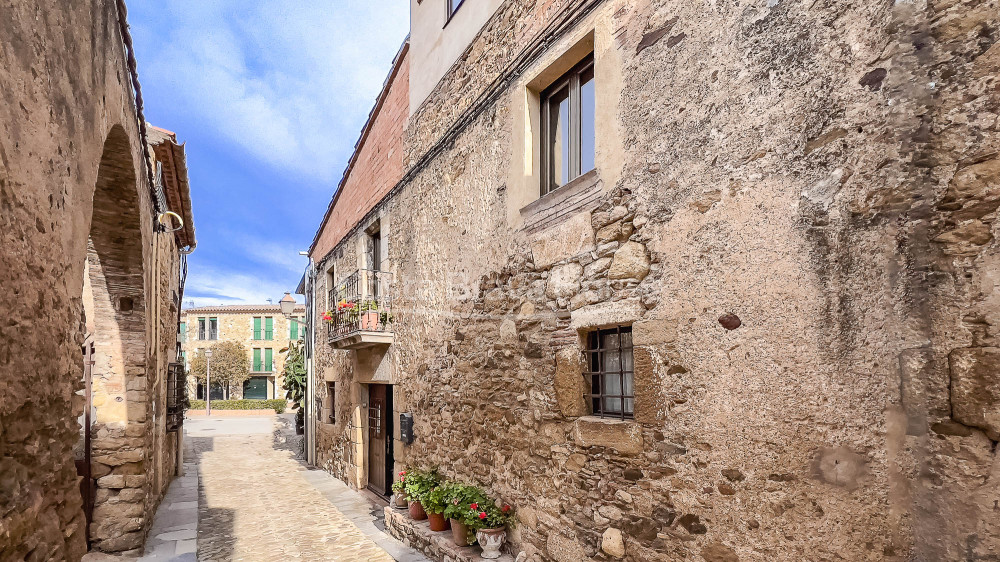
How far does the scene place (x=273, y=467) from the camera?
11.9 m

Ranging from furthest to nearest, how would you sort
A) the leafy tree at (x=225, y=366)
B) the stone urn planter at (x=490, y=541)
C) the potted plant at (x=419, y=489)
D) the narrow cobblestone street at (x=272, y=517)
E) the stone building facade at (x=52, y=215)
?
the leafy tree at (x=225, y=366) → the narrow cobblestone street at (x=272, y=517) → the potted plant at (x=419, y=489) → the stone urn planter at (x=490, y=541) → the stone building facade at (x=52, y=215)

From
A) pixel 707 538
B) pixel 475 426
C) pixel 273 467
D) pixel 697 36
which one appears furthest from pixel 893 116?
pixel 273 467

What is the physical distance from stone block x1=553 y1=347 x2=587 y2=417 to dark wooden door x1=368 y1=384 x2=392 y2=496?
4628mm

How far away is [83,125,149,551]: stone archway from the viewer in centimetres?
501

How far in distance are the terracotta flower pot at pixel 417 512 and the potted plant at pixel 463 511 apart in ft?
2.90

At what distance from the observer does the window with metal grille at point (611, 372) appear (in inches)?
145

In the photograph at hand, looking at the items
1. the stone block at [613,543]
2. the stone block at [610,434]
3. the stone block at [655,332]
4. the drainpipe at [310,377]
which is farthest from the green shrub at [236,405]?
the stone block at [655,332]

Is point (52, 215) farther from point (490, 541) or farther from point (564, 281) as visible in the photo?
point (490, 541)

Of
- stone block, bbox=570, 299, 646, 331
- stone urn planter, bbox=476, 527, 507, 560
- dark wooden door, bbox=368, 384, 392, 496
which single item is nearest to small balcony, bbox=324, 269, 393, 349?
dark wooden door, bbox=368, 384, 392, 496

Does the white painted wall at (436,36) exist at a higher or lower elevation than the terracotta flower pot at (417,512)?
higher

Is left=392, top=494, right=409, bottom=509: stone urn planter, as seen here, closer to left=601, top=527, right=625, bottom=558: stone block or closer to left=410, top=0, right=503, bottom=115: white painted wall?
left=601, top=527, right=625, bottom=558: stone block

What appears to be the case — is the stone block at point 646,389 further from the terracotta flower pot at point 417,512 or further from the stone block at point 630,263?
the terracotta flower pot at point 417,512

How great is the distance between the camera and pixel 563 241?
4152 millimetres

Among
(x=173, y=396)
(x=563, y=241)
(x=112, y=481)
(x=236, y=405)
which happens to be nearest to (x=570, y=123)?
(x=563, y=241)
